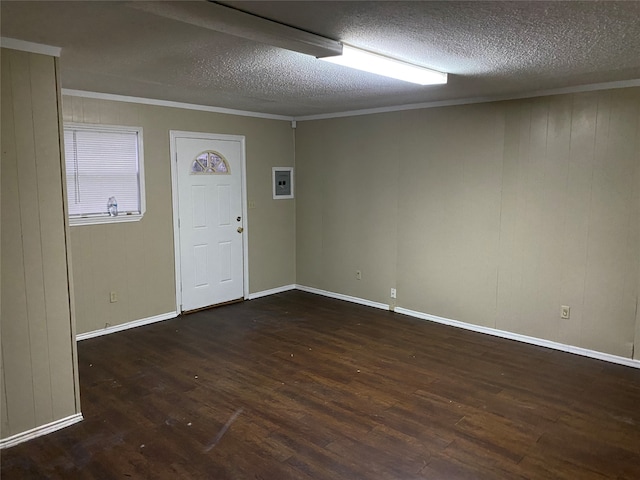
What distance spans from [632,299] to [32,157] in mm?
4606

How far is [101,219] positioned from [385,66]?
3158 mm

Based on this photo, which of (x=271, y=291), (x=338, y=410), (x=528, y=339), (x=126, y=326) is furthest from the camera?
(x=271, y=291)

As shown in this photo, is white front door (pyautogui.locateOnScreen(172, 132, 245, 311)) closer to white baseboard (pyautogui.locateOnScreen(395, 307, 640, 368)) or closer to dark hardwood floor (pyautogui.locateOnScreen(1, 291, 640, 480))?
dark hardwood floor (pyautogui.locateOnScreen(1, 291, 640, 480))

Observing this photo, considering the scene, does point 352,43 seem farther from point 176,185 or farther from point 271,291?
point 271,291

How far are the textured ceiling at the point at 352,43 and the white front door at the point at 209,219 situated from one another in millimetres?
1075

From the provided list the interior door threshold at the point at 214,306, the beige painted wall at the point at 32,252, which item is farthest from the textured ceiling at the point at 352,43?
the interior door threshold at the point at 214,306

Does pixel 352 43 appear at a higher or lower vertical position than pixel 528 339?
higher

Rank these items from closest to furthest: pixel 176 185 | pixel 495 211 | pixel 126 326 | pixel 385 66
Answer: pixel 385 66 < pixel 495 211 < pixel 126 326 < pixel 176 185

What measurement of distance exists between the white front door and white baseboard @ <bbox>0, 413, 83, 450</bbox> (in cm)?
241

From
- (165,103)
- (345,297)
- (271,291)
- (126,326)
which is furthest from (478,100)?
(126,326)

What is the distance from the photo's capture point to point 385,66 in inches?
125

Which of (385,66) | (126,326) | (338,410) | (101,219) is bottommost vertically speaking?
(338,410)

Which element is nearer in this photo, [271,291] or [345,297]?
[345,297]

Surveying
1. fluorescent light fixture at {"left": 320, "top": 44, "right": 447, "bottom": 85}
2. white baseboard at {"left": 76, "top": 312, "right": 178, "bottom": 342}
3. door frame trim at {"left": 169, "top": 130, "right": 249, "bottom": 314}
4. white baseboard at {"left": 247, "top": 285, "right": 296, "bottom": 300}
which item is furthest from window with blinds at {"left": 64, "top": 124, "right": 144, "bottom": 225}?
fluorescent light fixture at {"left": 320, "top": 44, "right": 447, "bottom": 85}
